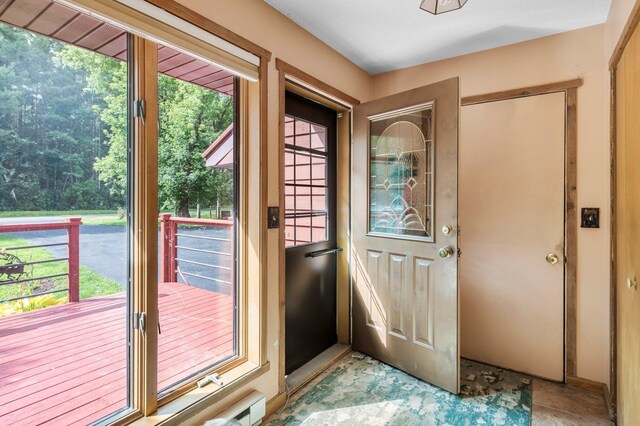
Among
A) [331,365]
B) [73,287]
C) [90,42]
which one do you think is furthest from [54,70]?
[331,365]

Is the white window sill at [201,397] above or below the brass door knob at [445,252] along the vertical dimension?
below

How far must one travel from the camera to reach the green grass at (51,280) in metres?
1.13

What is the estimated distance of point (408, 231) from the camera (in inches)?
93.4

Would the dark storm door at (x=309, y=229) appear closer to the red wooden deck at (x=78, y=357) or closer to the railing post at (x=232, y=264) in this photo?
the railing post at (x=232, y=264)

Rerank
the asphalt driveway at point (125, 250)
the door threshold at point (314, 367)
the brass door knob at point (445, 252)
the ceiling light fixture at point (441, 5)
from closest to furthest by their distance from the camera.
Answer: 1. the asphalt driveway at point (125, 250)
2. the ceiling light fixture at point (441, 5)
3. the brass door knob at point (445, 252)
4. the door threshold at point (314, 367)

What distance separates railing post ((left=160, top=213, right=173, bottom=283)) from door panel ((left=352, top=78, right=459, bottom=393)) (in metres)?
1.51

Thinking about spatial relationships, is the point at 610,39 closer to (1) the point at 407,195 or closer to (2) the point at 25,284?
(1) the point at 407,195

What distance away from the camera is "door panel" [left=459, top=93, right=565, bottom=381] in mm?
2254

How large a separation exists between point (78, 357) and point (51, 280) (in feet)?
1.18

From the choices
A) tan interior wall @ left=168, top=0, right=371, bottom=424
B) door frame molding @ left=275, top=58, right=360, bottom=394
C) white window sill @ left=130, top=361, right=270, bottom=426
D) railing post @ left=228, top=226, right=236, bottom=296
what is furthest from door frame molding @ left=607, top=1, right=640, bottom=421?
railing post @ left=228, top=226, right=236, bottom=296

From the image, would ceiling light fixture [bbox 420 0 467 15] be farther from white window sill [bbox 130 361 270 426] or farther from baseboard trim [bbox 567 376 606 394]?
baseboard trim [bbox 567 376 606 394]

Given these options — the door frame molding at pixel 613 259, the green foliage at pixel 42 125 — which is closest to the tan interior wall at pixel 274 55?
the green foliage at pixel 42 125

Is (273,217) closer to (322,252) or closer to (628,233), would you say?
(322,252)

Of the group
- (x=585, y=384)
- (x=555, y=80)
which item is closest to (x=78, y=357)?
(x=585, y=384)
